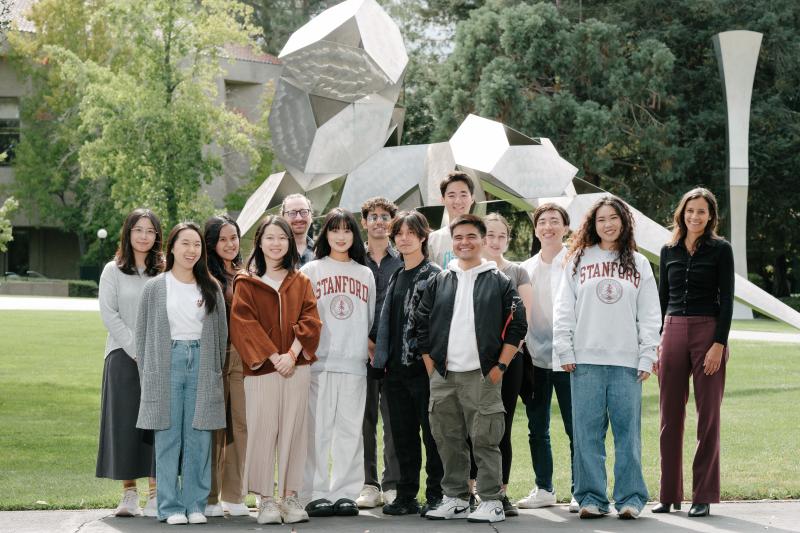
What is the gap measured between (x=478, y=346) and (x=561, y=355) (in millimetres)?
481

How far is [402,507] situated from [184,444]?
1270 millimetres

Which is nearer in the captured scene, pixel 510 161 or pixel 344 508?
pixel 344 508

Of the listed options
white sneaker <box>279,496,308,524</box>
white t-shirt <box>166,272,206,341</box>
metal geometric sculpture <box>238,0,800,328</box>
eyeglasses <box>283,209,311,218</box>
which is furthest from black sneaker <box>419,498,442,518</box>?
metal geometric sculpture <box>238,0,800,328</box>

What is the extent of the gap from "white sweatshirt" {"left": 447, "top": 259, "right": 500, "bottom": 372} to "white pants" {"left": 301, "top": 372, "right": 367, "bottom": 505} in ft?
2.13

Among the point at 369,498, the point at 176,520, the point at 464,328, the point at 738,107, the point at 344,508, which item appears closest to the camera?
the point at 176,520

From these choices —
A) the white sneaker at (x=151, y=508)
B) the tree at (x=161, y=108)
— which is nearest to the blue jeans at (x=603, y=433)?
the white sneaker at (x=151, y=508)

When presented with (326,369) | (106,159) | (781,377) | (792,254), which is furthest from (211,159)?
(326,369)

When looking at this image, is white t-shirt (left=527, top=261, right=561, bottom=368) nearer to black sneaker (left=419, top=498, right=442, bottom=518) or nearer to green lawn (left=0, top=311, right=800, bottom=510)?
green lawn (left=0, top=311, right=800, bottom=510)

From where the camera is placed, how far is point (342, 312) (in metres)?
6.13

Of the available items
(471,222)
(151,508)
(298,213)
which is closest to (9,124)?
(298,213)

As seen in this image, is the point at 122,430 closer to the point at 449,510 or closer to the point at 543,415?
the point at 449,510

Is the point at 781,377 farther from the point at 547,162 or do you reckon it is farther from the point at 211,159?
the point at 211,159

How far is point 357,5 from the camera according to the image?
9.50m

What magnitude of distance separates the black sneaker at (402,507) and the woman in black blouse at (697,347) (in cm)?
136
